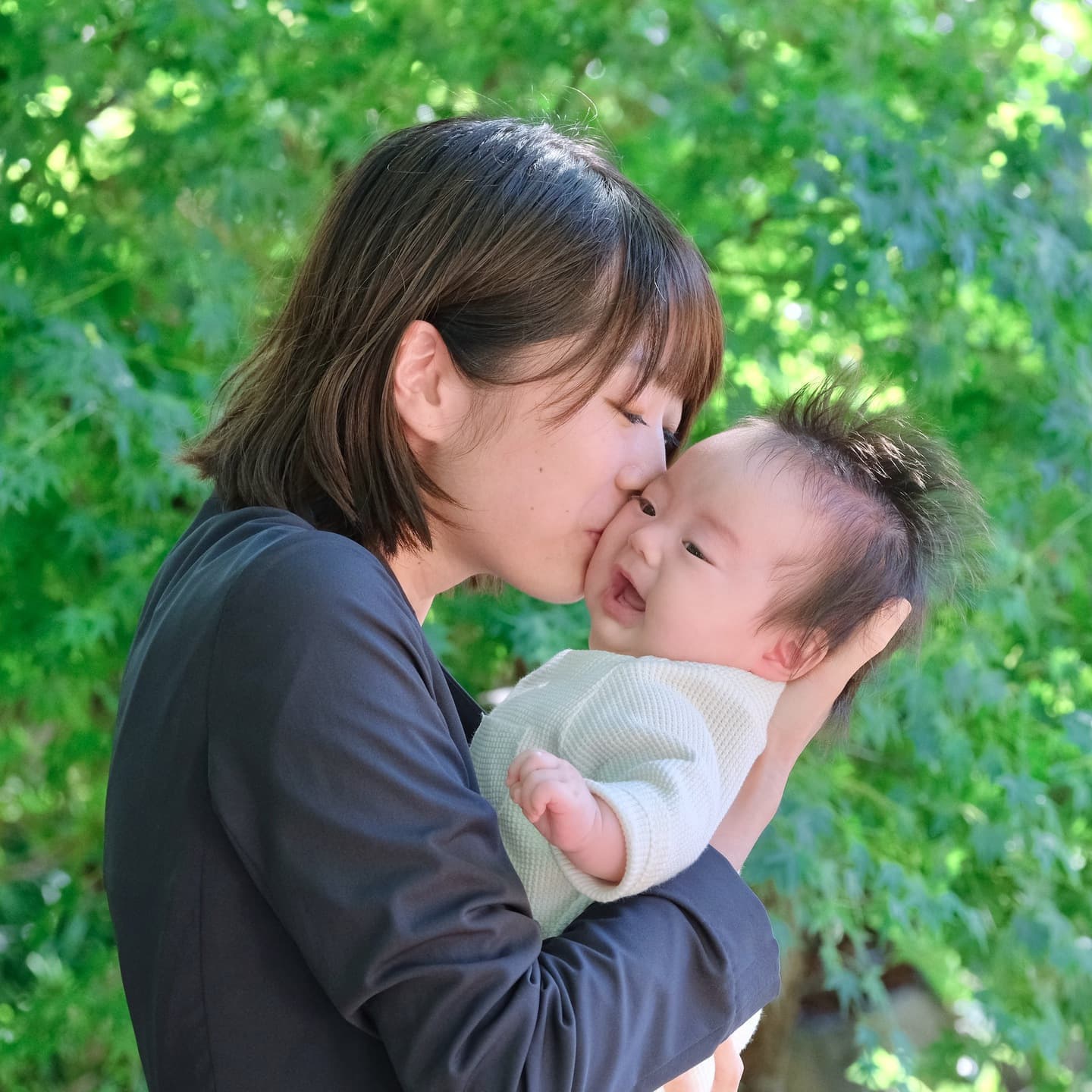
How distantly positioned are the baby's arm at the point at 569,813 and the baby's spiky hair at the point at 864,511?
0.42 meters

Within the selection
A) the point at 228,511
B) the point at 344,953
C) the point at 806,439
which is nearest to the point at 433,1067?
the point at 344,953

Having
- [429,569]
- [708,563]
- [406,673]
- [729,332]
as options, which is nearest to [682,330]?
[708,563]

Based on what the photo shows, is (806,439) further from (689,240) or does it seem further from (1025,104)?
(1025,104)

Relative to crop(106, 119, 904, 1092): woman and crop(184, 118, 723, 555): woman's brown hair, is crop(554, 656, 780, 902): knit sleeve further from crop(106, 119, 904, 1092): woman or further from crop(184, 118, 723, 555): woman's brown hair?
crop(184, 118, 723, 555): woman's brown hair

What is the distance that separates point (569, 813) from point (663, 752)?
7.9 inches

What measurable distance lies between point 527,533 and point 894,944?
2.50 metres

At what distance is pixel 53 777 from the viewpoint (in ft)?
9.82

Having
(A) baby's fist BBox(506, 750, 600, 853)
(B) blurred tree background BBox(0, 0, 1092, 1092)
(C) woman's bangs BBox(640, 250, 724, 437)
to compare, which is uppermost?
(C) woman's bangs BBox(640, 250, 724, 437)

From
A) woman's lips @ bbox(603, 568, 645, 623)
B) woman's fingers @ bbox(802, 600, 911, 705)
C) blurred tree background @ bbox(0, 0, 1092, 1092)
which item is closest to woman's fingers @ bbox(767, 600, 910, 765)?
woman's fingers @ bbox(802, 600, 911, 705)

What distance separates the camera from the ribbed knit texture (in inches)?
47.8

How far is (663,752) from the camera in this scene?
51.9 inches

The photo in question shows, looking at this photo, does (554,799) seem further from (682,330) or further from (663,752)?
(682,330)

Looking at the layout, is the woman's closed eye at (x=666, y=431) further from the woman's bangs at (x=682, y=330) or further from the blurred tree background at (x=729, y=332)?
the blurred tree background at (x=729, y=332)

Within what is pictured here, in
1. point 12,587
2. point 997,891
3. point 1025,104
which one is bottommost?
point 997,891
